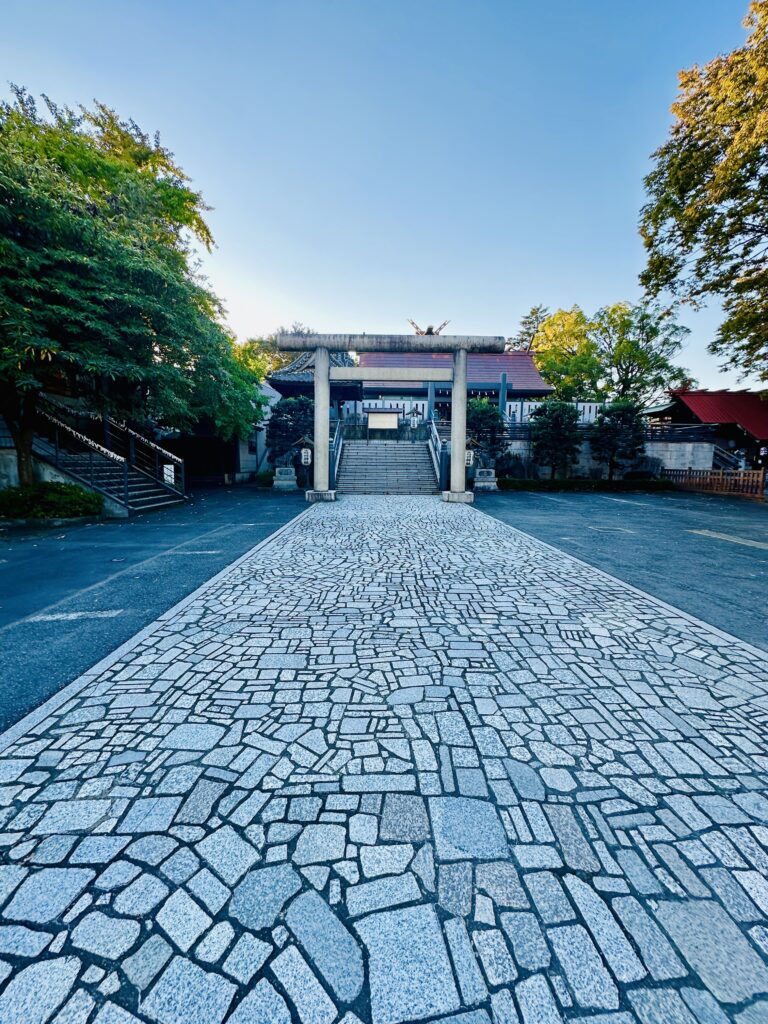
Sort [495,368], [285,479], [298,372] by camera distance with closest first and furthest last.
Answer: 1. [285,479]
2. [298,372]
3. [495,368]

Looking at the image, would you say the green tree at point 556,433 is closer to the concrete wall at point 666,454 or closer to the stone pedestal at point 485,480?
the concrete wall at point 666,454

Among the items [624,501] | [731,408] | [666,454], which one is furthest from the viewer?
[731,408]

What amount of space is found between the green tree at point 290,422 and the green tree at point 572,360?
19.7m

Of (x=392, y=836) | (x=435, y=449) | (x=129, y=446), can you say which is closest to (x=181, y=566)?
(x=392, y=836)

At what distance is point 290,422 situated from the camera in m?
21.7

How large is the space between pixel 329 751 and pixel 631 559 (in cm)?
698

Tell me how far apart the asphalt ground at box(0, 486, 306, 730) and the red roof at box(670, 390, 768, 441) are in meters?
→ 26.4

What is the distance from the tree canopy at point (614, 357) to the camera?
28.9 metres

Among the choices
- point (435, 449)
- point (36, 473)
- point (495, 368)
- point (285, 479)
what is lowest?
point (285, 479)

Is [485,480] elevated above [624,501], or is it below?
above

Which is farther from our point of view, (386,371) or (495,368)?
(495,368)

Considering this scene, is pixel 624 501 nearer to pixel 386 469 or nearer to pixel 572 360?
pixel 386 469

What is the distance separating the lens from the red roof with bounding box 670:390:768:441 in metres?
23.9

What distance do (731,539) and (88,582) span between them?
1275 cm
